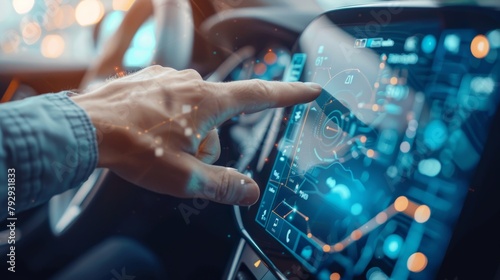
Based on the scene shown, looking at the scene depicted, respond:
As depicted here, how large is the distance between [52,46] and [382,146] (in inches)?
44.5

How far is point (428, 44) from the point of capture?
63 cm

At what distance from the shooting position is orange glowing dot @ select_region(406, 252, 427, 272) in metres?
0.54

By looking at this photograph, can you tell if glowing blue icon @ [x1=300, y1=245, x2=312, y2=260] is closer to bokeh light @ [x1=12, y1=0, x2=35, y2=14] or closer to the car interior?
the car interior

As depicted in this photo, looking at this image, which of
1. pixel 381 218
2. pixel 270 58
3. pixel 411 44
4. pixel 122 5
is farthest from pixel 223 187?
pixel 122 5

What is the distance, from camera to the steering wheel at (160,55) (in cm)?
107

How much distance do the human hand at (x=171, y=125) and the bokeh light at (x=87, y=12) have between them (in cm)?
71

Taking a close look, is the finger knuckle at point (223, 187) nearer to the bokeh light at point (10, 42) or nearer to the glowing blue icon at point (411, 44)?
the glowing blue icon at point (411, 44)

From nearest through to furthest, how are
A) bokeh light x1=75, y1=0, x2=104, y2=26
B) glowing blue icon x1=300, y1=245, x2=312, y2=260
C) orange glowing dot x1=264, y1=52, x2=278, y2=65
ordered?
glowing blue icon x1=300, y1=245, x2=312, y2=260 → orange glowing dot x1=264, y1=52, x2=278, y2=65 → bokeh light x1=75, y1=0, x2=104, y2=26

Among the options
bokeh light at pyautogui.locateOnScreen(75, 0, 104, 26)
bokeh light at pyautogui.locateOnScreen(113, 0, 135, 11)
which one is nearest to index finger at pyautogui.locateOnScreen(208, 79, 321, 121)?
bokeh light at pyautogui.locateOnScreen(113, 0, 135, 11)

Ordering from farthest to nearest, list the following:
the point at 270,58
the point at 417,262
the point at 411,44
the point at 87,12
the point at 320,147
→ the point at 87,12, the point at 270,58, the point at 320,147, the point at 411,44, the point at 417,262

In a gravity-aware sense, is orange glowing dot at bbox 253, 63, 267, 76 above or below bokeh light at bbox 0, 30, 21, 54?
above

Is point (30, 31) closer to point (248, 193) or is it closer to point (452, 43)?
point (248, 193)

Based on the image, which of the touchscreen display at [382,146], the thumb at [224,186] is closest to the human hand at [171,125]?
the thumb at [224,186]

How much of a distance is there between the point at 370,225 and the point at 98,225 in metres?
0.66
